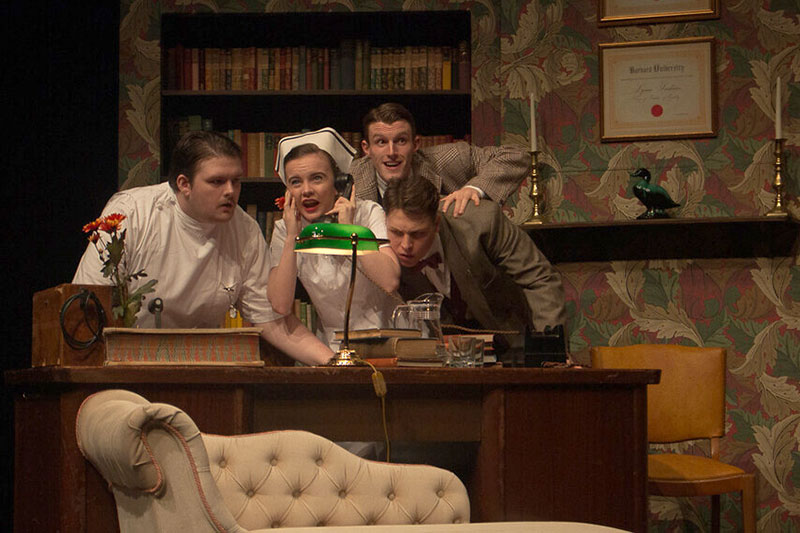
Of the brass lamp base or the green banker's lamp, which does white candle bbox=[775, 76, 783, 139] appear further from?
the brass lamp base

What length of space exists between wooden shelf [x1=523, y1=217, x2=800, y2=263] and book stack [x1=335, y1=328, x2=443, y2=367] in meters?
1.81

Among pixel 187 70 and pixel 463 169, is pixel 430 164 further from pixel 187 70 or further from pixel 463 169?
pixel 187 70

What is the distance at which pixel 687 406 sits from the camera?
11.9 ft

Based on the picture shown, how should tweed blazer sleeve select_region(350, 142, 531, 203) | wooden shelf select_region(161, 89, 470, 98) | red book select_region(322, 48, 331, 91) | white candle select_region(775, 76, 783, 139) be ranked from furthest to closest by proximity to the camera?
red book select_region(322, 48, 331, 91), wooden shelf select_region(161, 89, 470, 98), white candle select_region(775, 76, 783, 139), tweed blazer sleeve select_region(350, 142, 531, 203)

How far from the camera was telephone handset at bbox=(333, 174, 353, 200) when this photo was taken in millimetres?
3084

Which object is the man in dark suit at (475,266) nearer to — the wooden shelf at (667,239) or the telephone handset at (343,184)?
the telephone handset at (343,184)

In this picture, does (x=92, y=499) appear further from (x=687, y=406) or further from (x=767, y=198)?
(x=767, y=198)

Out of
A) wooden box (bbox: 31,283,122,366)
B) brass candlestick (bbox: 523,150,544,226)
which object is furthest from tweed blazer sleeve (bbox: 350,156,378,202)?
wooden box (bbox: 31,283,122,366)

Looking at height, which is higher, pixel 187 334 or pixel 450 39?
pixel 450 39

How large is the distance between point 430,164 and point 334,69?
1153mm

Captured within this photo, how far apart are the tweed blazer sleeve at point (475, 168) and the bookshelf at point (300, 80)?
0.77 m

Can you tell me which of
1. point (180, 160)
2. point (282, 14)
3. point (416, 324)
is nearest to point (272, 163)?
point (282, 14)

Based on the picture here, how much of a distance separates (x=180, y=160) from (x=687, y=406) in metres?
2.09

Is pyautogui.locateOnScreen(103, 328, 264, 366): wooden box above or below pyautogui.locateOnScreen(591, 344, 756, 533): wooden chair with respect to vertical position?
above
